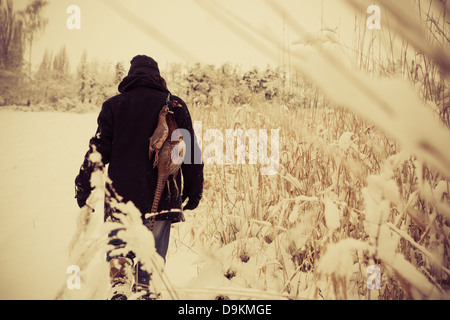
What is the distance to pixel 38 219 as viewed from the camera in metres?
3.11

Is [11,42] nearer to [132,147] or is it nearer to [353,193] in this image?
[132,147]

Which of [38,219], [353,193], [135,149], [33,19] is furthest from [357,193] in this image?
[33,19]

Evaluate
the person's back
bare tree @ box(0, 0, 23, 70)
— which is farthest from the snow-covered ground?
bare tree @ box(0, 0, 23, 70)

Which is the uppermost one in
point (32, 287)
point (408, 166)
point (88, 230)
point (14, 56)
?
point (14, 56)

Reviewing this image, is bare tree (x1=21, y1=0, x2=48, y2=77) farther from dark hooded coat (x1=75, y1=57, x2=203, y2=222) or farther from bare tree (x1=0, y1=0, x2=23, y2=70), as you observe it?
dark hooded coat (x1=75, y1=57, x2=203, y2=222)

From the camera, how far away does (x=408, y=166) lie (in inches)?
57.2

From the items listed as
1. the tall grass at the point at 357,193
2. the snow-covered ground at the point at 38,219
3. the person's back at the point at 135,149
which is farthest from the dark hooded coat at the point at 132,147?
the snow-covered ground at the point at 38,219

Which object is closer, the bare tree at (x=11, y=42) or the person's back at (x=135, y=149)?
the person's back at (x=135, y=149)

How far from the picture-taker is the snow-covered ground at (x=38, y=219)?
1968 mm

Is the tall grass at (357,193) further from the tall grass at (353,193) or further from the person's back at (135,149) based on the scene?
the person's back at (135,149)
